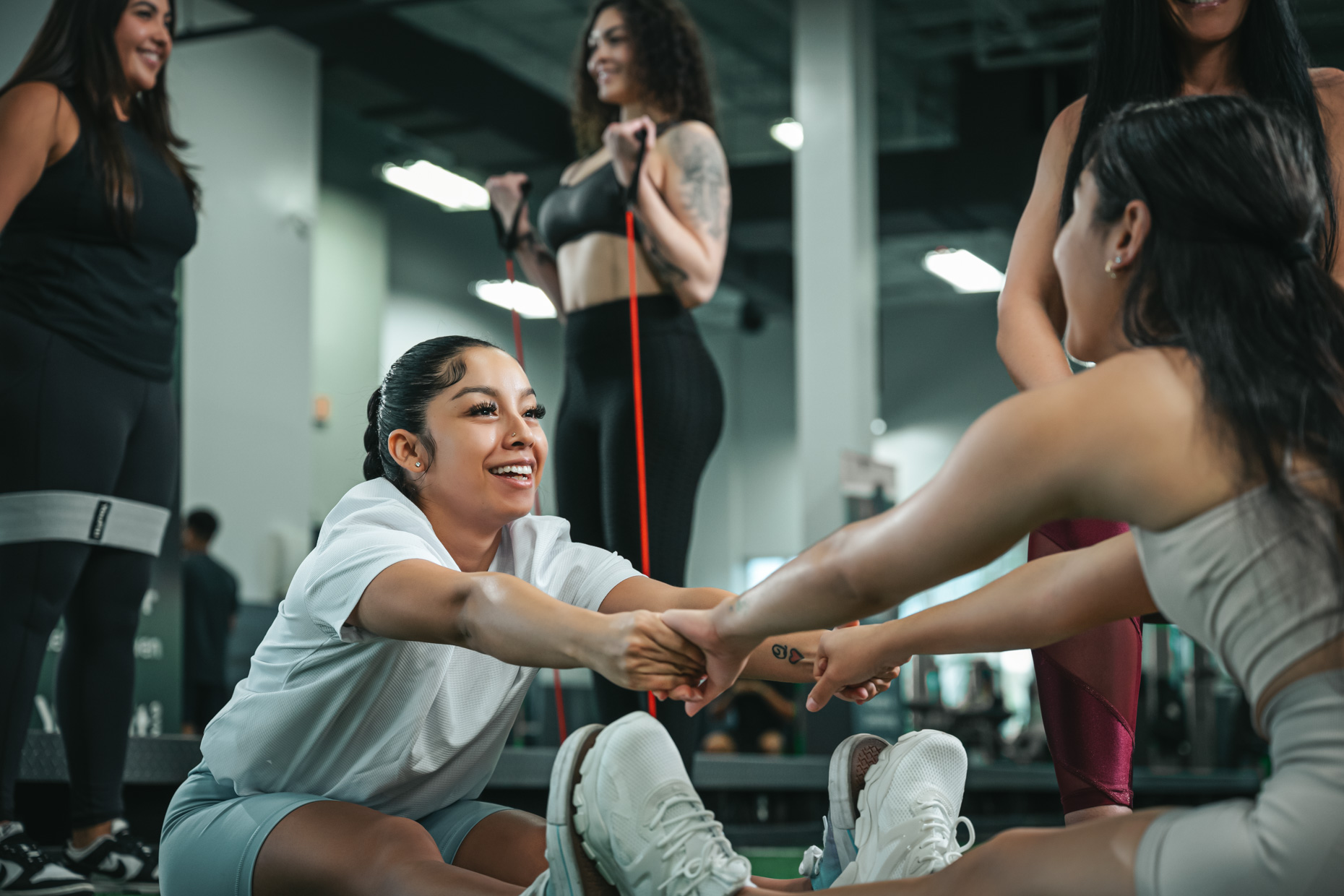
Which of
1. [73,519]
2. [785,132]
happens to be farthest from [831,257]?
[73,519]

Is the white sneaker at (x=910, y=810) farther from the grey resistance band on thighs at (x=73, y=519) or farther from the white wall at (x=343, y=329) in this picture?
A: the white wall at (x=343, y=329)

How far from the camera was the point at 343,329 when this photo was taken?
954 cm

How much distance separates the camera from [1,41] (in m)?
3.62

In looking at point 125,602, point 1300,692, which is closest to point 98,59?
point 125,602

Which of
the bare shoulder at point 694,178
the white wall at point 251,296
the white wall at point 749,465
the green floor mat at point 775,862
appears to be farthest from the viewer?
the white wall at point 749,465

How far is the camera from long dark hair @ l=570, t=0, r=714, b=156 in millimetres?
2816

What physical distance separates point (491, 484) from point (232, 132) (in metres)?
6.60

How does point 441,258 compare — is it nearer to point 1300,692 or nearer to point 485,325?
point 485,325

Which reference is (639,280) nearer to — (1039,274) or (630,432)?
(630,432)

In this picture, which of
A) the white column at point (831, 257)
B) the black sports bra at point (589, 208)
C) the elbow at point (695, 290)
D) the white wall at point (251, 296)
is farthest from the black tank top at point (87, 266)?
the white wall at point (251, 296)

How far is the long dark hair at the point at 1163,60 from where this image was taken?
1787 millimetres

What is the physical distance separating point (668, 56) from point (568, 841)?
198 centimetres

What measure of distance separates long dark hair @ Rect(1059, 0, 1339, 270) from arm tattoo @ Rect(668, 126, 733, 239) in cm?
107

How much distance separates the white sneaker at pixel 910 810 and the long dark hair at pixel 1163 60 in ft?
2.61
